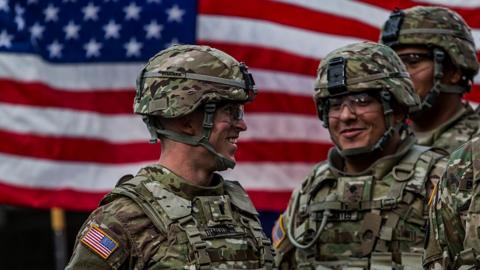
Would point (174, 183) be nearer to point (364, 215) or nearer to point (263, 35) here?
point (364, 215)

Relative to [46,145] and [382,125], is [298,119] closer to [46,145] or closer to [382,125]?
[46,145]

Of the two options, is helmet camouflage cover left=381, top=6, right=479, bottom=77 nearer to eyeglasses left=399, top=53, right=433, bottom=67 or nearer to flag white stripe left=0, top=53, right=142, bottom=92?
eyeglasses left=399, top=53, right=433, bottom=67

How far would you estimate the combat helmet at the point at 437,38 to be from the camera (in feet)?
29.7

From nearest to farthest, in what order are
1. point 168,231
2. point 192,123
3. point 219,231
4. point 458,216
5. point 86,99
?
1. point 458,216
2. point 168,231
3. point 219,231
4. point 192,123
5. point 86,99

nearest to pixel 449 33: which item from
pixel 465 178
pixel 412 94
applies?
pixel 412 94

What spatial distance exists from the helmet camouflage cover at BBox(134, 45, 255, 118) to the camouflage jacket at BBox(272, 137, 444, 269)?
1383 mm

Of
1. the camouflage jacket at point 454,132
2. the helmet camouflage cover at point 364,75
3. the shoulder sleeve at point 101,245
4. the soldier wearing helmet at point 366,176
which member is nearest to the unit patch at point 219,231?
the shoulder sleeve at point 101,245

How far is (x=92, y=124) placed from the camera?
37.5 feet

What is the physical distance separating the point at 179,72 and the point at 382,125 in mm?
1726

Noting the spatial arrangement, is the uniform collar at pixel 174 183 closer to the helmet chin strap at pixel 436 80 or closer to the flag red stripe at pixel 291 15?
the helmet chin strap at pixel 436 80

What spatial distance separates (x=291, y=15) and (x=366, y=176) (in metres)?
3.92

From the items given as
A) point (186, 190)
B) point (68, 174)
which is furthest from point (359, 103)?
point (68, 174)

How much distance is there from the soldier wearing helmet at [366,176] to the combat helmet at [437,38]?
95 centimetres

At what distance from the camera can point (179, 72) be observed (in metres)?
6.77
